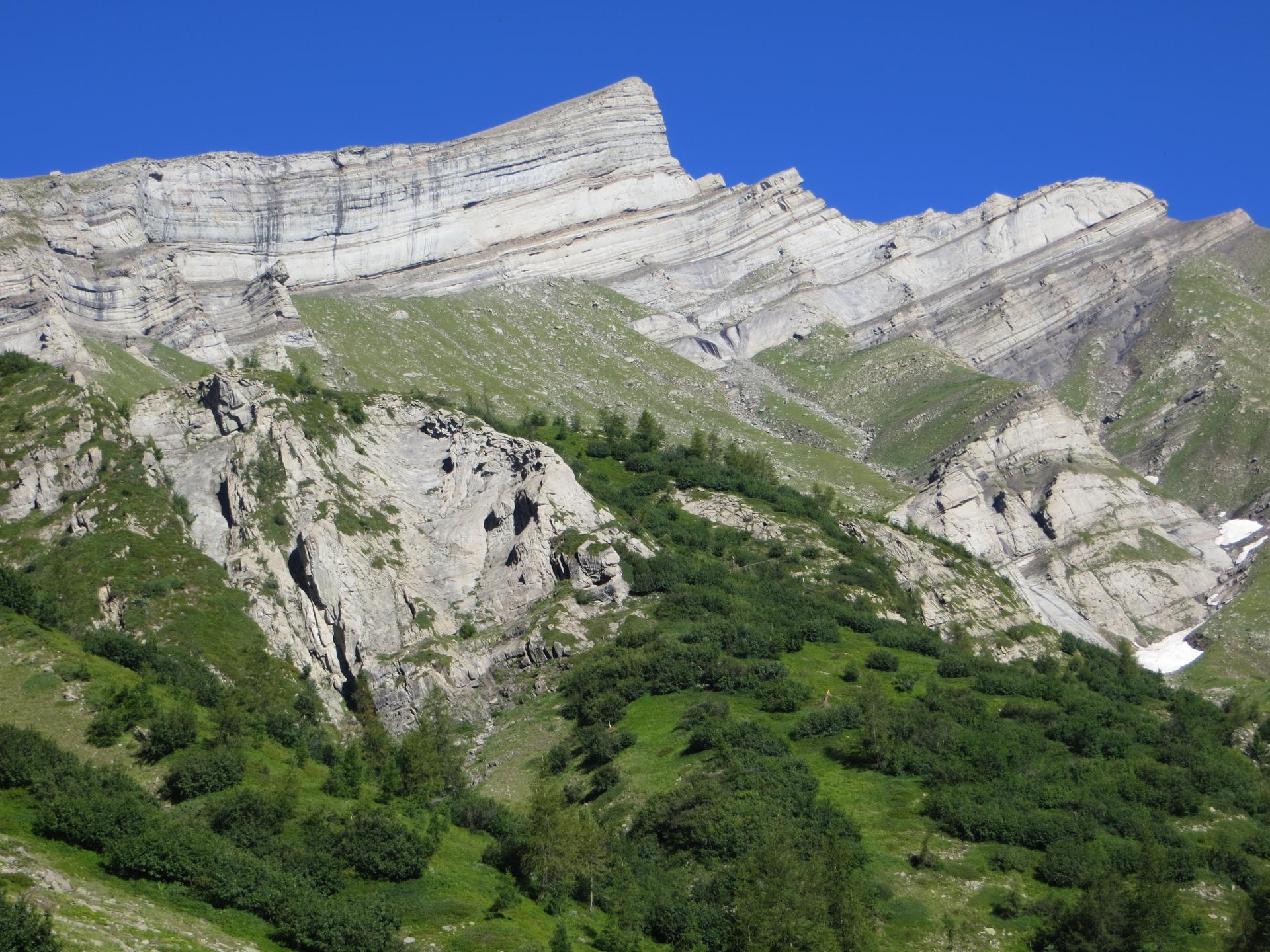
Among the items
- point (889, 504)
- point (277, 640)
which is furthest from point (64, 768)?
point (889, 504)

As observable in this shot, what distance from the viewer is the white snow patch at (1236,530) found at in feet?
634

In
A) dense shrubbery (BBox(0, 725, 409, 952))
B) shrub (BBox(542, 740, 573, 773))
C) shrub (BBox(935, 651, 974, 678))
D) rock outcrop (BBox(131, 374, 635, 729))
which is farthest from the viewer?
rock outcrop (BBox(131, 374, 635, 729))

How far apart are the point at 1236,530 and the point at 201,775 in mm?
172610

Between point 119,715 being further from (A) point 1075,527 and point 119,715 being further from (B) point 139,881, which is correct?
(A) point 1075,527

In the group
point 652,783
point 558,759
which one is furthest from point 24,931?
point 558,759

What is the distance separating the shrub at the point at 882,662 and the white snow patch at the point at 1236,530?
383 feet

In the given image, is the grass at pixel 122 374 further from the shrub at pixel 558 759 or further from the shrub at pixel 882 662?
the shrub at pixel 882 662

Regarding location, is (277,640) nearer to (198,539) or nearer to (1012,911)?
(198,539)

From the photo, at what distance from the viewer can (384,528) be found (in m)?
105

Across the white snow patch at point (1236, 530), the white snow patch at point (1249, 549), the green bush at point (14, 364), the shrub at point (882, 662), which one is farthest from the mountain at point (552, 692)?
the white snow patch at point (1236, 530)

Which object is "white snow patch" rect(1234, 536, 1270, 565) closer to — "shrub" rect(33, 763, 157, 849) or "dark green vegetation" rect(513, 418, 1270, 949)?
"dark green vegetation" rect(513, 418, 1270, 949)

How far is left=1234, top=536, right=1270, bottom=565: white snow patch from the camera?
613 ft

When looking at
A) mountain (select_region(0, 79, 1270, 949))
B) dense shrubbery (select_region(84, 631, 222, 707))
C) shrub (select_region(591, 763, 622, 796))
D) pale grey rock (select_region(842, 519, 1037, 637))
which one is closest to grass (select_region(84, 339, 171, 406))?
mountain (select_region(0, 79, 1270, 949))

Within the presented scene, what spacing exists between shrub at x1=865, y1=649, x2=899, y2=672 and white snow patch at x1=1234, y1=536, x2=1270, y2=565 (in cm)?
11183
